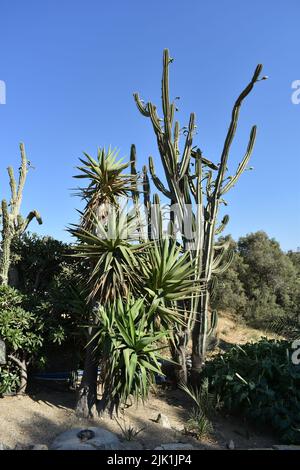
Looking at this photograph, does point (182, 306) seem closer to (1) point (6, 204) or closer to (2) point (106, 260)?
(2) point (106, 260)

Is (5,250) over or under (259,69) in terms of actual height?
under

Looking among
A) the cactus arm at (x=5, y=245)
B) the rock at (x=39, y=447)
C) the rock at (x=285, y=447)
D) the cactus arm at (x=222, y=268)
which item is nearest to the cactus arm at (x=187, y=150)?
the cactus arm at (x=222, y=268)

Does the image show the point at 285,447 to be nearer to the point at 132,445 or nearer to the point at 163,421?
the point at 163,421

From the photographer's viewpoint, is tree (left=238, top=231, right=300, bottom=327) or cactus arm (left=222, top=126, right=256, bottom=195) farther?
tree (left=238, top=231, right=300, bottom=327)

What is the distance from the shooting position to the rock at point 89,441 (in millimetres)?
4121

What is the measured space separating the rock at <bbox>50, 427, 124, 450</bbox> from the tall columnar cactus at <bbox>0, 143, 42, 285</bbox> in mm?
2765

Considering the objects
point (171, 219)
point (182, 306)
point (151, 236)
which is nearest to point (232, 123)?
point (171, 219)

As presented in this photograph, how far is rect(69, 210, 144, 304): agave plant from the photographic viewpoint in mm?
5184

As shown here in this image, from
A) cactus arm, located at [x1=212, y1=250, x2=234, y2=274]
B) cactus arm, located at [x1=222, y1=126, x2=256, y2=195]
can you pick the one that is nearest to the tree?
cactus arm, located at [x1=212, y1=250, x2=234, y2=274]

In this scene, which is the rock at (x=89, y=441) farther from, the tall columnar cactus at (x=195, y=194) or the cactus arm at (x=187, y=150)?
the cactus arm at (x=187, y=150)

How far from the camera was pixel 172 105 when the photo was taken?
6965mm

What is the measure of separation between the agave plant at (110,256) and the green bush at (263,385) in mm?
2005

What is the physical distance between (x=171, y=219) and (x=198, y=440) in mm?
3618

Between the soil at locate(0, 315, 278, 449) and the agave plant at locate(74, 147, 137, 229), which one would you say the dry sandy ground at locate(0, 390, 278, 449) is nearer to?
the soil at locate(0, 315, 278, 449)
